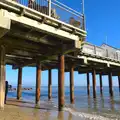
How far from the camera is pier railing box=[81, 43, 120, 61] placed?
1847 cm

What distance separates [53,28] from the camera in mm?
10984

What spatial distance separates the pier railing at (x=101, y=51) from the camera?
727 inches

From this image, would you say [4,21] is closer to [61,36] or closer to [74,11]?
[61,36]

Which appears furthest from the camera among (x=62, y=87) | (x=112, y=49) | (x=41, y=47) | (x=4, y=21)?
(x=112, y=49)

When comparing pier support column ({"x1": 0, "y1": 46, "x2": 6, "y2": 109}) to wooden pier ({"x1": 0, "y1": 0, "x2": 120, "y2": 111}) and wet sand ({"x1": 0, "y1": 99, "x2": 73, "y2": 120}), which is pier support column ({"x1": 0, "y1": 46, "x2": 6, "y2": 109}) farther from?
wet sand ({"x1": 0, "y1": 99, "x2": 73, "y2": 120})

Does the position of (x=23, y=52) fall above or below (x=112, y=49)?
below

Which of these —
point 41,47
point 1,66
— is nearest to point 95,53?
point 41,47

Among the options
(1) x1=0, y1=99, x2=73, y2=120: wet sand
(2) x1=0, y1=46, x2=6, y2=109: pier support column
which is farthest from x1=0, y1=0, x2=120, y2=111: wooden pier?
(1) x1=0, y1=99, x2=73, y2=120: wet sand

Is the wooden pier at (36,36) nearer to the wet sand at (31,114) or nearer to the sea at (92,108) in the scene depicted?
the wet sand at (31,114)

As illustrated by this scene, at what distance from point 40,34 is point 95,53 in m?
9.22

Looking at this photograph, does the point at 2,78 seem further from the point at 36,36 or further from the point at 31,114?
the point at 36,36

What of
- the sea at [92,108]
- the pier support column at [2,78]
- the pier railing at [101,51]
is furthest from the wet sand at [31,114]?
the pier railing at [101,51]

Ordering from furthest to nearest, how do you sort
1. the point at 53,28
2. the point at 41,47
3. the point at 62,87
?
1. the point at 41,47
2. the point at 62,87
3. the point at 53,28

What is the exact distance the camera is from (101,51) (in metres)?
20.7
